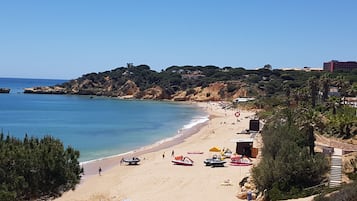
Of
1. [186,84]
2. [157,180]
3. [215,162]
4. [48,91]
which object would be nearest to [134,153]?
[215,162]

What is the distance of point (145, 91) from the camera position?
138375mm

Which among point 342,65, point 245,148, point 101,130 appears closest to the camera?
point 245,148

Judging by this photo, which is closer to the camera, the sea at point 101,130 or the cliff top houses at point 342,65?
the sea at point 101,130

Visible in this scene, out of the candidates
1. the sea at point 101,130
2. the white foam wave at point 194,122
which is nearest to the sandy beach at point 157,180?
the sea at point 101,130

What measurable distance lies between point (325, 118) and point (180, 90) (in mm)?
98099

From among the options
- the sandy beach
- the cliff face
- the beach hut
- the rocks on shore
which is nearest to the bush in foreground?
the sandy beach

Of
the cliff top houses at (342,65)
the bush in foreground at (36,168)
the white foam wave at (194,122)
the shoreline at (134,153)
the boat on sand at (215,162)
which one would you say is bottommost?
the shoreline at (134,153)

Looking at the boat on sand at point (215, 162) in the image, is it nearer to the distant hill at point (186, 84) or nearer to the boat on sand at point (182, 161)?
the boat on sand at point (182, 161)

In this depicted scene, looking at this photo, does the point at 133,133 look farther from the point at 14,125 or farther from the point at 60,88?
the point at 60,88

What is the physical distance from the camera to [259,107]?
298 ft

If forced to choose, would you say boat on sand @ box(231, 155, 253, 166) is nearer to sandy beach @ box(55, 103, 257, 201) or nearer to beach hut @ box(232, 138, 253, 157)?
sandy beach @ box(55, 103, 257, 201)

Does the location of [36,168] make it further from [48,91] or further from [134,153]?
[48,91]

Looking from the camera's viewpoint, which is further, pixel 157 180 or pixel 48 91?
pixel 48 91

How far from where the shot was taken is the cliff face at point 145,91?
12609 centimetres
